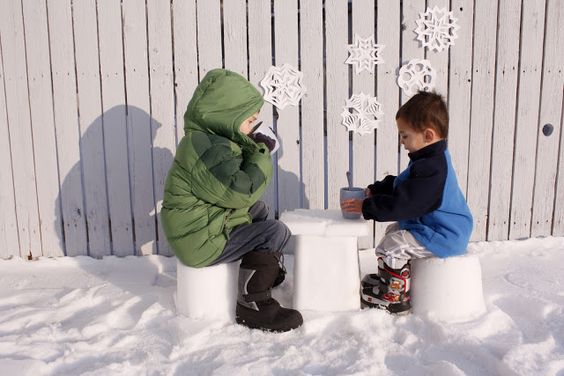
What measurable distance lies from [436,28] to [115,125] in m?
2.35

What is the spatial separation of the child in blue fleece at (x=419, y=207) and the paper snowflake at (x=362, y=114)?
0.88 metres

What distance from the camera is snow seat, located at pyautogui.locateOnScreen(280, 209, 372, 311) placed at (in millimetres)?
2742

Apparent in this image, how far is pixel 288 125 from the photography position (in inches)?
142

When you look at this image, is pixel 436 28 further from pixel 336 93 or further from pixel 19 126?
pixel 19 126

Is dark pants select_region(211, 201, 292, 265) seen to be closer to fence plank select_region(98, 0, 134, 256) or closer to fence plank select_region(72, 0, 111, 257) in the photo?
fence plank select_region(98, 0, 134, 256)

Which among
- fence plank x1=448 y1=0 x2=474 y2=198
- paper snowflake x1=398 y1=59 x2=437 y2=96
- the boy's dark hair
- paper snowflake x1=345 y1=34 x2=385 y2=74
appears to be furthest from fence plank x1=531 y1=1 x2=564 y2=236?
the boy's dark hair

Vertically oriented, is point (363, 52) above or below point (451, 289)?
above

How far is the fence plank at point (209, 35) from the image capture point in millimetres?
3467

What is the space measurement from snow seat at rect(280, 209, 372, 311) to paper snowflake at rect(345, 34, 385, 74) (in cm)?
132

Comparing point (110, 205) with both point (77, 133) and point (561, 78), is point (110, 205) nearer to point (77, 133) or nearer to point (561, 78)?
point (77, 133)

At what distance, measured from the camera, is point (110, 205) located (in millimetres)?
3650

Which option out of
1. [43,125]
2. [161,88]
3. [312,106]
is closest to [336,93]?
[312,106]

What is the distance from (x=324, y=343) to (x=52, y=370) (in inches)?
47.8

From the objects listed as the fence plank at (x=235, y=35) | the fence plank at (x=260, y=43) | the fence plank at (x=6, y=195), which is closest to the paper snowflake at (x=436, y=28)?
the fence plank at (x=260, y=43)
